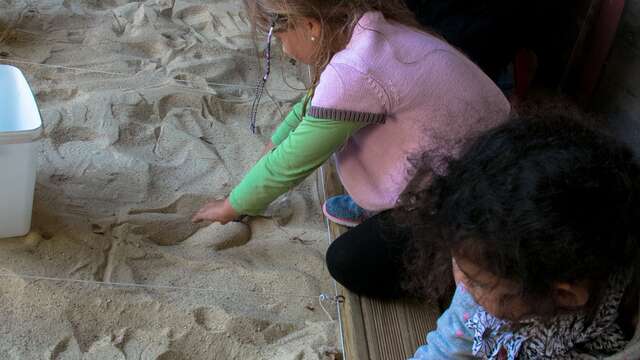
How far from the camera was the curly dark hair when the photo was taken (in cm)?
79

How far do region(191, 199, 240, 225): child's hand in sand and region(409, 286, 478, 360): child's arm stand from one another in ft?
1.79

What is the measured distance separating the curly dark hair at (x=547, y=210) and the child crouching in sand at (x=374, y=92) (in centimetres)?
30

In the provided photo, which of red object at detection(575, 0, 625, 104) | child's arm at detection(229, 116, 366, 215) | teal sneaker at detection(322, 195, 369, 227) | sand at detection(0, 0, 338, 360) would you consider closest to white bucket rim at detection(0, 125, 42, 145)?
sand at detection(0, 0, 338, 360)

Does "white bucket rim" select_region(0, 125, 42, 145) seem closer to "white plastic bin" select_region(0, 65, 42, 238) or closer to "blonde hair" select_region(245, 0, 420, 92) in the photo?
"white plastic bin" select_region(0, 65, 42, 238)

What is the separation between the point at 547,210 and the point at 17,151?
0.91 meters

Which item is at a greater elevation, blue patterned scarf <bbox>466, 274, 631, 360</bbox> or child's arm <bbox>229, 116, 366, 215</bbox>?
blue patterned scarf <bbox>466, 274, 631, 360</bbox>

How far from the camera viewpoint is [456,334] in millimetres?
1036

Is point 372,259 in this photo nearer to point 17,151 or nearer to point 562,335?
point 562,335

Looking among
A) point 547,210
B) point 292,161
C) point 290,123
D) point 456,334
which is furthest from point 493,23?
point 547,210

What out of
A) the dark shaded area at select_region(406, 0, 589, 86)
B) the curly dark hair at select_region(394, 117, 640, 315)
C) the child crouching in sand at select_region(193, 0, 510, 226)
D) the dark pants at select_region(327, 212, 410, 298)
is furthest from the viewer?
the dark shaded area at select_region(406, 0, 589, 86)

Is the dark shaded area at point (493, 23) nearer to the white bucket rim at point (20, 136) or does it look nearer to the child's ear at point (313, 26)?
the child's ear at point (313, 26)

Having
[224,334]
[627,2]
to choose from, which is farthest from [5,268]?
[627,2]

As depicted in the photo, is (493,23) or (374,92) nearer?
(374,92)

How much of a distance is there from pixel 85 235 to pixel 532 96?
1.13 meters
